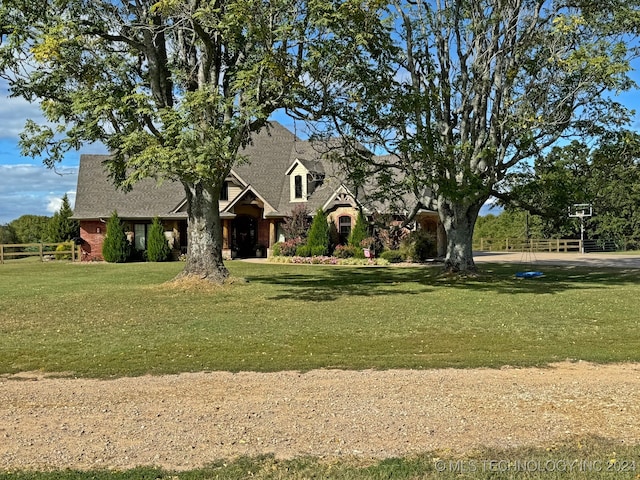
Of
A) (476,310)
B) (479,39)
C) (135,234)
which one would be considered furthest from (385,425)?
(135,234)

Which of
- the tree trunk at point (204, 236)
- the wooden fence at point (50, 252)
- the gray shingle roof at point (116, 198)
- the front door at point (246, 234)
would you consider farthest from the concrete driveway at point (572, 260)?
the wooden fence at point (50, 252)

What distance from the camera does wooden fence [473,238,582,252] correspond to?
5141 cm

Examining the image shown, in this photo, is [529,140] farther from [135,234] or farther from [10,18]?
[135,234]

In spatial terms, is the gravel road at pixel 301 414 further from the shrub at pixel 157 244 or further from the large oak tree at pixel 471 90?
the shrub at pixel 157 244

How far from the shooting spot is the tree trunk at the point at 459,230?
75.4 ft

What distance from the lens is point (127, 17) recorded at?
18859 mm

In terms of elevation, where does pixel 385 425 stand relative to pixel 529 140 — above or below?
below

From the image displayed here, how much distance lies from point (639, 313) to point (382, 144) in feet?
31.6

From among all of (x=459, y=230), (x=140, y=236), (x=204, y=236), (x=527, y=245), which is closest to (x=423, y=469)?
(x=204, y=236)

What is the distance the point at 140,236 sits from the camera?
124ft

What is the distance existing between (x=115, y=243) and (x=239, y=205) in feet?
25.9

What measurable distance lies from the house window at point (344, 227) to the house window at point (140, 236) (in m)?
12.0

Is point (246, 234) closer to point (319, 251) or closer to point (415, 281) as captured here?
point (319, 251)

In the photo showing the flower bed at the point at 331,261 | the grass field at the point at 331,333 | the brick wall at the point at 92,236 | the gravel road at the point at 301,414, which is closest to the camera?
the grass field at the point at 331,333
